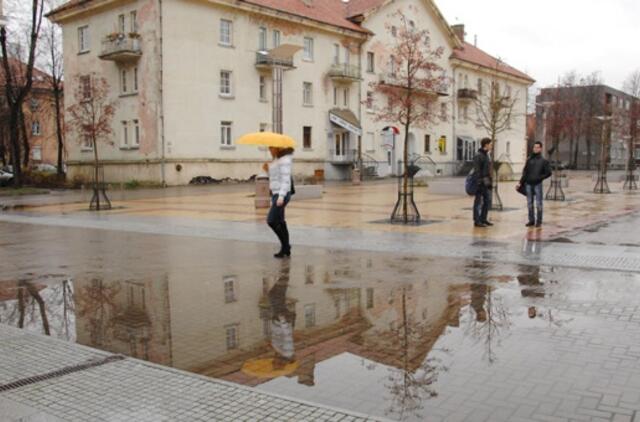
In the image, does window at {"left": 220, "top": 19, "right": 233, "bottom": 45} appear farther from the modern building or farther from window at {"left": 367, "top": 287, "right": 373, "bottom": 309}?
the modern building

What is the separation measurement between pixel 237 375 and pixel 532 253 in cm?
710

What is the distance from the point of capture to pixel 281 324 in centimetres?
643

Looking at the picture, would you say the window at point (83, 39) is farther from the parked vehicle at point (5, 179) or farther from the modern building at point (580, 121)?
the modern building at point (580, 121)

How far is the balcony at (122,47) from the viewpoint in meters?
36.6

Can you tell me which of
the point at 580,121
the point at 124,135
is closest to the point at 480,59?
the point at 580,121

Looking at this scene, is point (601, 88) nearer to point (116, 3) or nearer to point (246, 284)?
point (116, 3)

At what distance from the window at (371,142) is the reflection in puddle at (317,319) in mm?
40152

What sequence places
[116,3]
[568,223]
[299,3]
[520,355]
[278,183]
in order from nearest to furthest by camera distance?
[520,355]
[278,183]
[568,223]
[116,3]
[299,3]

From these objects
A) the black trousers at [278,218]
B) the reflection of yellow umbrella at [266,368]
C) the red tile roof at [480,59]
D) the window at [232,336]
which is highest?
the red tile roof at [480,59]

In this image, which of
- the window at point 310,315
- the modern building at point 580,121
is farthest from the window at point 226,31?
the modern building at point 580,121

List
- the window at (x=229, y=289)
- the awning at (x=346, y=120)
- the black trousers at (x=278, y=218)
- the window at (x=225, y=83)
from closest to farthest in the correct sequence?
1. the window at (x=229, y=289)
2. the black trousers at (x=278, y=218)
3. the window at (x=225, y=83)
4. the awning at (x=346, y=120)

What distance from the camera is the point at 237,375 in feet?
16.1

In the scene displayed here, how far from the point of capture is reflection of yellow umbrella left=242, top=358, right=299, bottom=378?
4.93 metres

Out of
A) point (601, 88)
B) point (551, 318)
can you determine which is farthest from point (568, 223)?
point (601, 88)
